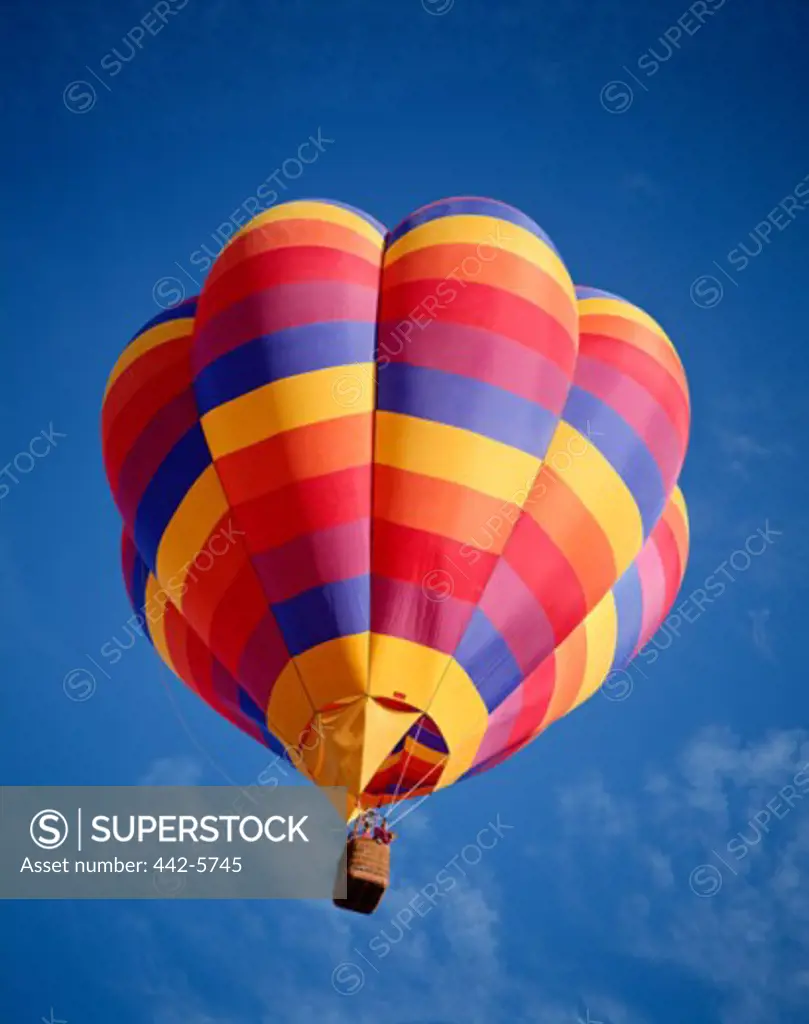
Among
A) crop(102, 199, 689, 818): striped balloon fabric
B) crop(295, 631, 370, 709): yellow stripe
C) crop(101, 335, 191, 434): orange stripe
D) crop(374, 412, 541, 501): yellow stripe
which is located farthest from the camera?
crop(101, 335, 191, 434): orange stripe

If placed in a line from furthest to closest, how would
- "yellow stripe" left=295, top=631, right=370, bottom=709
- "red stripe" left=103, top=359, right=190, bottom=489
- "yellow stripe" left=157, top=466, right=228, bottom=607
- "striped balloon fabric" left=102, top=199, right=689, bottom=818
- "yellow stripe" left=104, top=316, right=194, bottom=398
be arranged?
"yellow stripe" left=104, top=316, right=194, bottom=398, "red stripe" left=103, top=359, right=190, bottom=489, "yellow stripe" left=157, top=466, right=228, bottom=607, "striped balloon fabric" left=102, top=199, right=689, bottom=818, "yellow stripe" left=295, top=631, right=370, bottom=709

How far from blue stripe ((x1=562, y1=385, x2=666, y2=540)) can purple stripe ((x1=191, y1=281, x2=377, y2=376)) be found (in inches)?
79.4

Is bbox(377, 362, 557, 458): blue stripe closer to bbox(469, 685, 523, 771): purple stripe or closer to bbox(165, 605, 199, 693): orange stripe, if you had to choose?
bbox(469, 685, 523, 771): purple stripe

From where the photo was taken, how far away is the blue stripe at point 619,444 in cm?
1034

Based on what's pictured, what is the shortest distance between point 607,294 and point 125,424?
503cm

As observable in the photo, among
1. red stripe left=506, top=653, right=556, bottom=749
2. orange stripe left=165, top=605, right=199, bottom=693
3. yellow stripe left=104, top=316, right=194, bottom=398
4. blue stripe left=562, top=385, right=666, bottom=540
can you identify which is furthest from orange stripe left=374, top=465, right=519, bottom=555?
yellow stripe left=104, top=316, right=194, bottom=398

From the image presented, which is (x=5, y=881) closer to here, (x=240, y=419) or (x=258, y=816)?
(x=258, y=816)

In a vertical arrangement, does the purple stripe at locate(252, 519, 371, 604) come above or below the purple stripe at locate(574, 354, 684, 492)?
below

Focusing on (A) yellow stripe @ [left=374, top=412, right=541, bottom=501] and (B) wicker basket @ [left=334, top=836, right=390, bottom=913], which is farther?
(A) yellow stripe @ [left=374, top=412, right=541, bottom=501]

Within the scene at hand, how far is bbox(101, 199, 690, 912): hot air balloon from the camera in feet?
29.6

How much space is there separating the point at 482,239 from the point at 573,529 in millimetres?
2866

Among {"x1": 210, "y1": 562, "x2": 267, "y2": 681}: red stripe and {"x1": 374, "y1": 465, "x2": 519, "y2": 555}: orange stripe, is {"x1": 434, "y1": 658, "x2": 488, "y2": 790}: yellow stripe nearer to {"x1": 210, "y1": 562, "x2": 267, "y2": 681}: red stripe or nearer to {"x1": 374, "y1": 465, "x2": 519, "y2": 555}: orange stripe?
{"x1": 374, "y1": 465, "x2": 519, "y2": 555}: orange stripe

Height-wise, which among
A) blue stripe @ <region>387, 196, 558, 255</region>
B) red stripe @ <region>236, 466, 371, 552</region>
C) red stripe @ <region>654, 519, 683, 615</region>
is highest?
blue stripe @ <region>387, 196, 558, 255</region>

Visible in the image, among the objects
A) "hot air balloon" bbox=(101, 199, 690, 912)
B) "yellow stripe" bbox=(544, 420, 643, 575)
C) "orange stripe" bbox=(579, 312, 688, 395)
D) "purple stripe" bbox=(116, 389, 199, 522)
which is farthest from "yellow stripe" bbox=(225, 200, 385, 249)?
"yellow stripe" bbox=(544, 420, 643, 575)
